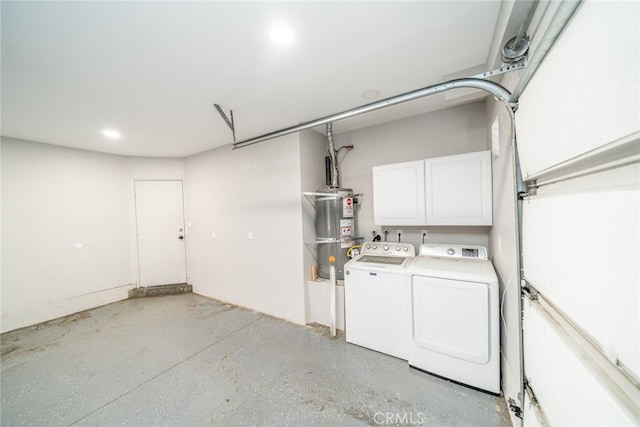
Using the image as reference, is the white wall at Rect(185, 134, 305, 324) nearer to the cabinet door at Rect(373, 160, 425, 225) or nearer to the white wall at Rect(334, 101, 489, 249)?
the white wall at Rect(334, 101, 489, 249)

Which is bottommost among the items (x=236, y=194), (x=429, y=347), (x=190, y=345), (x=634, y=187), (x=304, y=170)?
(x=190, y=345)

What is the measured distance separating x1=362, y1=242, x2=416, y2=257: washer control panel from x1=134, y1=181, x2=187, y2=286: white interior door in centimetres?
363

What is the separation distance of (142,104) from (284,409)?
3.04 m

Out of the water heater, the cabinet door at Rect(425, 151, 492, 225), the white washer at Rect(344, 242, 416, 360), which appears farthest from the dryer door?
the water heater

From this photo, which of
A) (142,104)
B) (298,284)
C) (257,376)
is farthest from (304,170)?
(257,376)

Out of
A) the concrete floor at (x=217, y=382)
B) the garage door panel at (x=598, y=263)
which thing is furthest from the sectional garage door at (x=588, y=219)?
the concrete floor at (x=217, y=382)

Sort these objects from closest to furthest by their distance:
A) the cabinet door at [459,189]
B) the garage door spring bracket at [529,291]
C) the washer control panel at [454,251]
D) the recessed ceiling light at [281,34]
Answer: the garage door spring bracket at [529,291] → the recessed ceiling light at [281,34] → the cabinet door at [459,189] → the washer control panel at [454,251]

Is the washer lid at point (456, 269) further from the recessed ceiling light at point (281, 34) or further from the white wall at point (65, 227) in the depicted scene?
the white wall at point (65, 227)

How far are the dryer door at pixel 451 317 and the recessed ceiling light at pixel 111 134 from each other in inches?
159

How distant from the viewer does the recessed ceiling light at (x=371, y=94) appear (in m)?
2.07

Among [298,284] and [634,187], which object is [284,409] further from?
[634,187]

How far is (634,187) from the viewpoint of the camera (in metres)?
0.51

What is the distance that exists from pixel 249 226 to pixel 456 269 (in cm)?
270

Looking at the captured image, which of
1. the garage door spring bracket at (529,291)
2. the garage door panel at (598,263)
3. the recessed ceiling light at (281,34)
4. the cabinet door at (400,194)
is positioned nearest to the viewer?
Answer: the garage door panel at (598,263)
